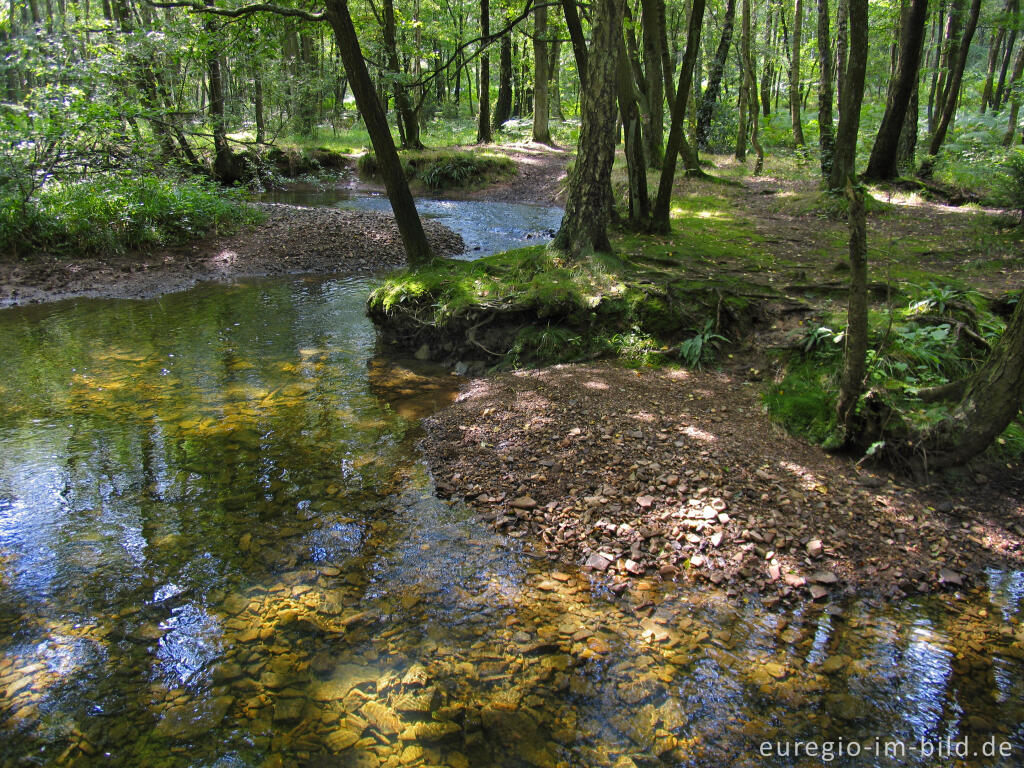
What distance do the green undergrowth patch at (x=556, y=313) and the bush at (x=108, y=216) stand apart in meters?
7.49

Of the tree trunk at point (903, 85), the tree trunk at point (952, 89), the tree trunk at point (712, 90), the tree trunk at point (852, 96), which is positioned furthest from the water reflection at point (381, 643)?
the tree trunk at point (712, 90)

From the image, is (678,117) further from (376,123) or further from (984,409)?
(984,409)

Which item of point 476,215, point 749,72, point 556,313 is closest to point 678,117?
point 556,313

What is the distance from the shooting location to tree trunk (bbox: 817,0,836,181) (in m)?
14.5

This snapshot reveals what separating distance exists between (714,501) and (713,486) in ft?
0.58

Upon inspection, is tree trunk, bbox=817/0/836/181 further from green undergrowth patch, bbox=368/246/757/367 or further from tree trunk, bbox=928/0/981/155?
green undergrowth patch, bbox=368/246/757/367

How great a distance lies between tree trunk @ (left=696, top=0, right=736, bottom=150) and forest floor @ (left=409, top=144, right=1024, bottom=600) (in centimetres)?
1691

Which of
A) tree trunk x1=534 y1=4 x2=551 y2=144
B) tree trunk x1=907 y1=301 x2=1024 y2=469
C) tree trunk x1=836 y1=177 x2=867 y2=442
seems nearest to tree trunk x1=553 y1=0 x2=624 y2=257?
tree trunk x1=836 y1=177 x2=867 y2=442

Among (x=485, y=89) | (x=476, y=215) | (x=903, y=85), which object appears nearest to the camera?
(x=903, y=85)

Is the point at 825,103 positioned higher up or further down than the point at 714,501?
higher up

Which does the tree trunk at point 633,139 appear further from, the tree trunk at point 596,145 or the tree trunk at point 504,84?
the tree trunk at point 504,84

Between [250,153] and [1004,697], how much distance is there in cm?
1958

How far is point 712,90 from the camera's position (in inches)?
898

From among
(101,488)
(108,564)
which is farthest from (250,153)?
(108,564)
